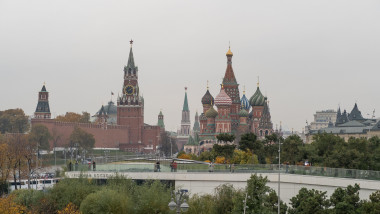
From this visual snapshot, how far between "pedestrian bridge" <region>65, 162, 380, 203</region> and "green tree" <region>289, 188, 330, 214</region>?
3.96 metres

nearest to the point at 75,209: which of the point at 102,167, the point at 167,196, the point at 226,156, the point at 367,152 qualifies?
the point at 167,196

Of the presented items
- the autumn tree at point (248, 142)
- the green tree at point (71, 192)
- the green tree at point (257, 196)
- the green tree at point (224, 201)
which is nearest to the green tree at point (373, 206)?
the green tree at point (257, 196)

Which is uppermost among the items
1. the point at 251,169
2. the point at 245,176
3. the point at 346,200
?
the point at 251,169

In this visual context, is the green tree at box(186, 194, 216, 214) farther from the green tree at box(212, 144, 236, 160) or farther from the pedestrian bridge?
the green tree at box(212, 144, 236, 160)

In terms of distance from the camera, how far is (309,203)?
169 ft

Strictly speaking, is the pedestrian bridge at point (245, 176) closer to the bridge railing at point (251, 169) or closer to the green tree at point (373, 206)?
the bridge railing at point (251, 169)

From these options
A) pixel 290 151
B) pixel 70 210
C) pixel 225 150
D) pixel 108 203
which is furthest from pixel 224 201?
pixel 225 150

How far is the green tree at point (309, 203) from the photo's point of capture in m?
51.5

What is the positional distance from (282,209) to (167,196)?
7193mm

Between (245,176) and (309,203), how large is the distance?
11.5 m

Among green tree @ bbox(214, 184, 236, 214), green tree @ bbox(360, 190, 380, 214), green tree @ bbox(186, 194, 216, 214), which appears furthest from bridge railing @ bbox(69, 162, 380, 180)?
green tree @ bbox(186, 194, 216, 214)

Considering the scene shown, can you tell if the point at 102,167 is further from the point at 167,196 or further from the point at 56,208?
the point at 167,196

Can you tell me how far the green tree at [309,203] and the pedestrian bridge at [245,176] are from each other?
13.0ft

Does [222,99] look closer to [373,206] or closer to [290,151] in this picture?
[290,151]
